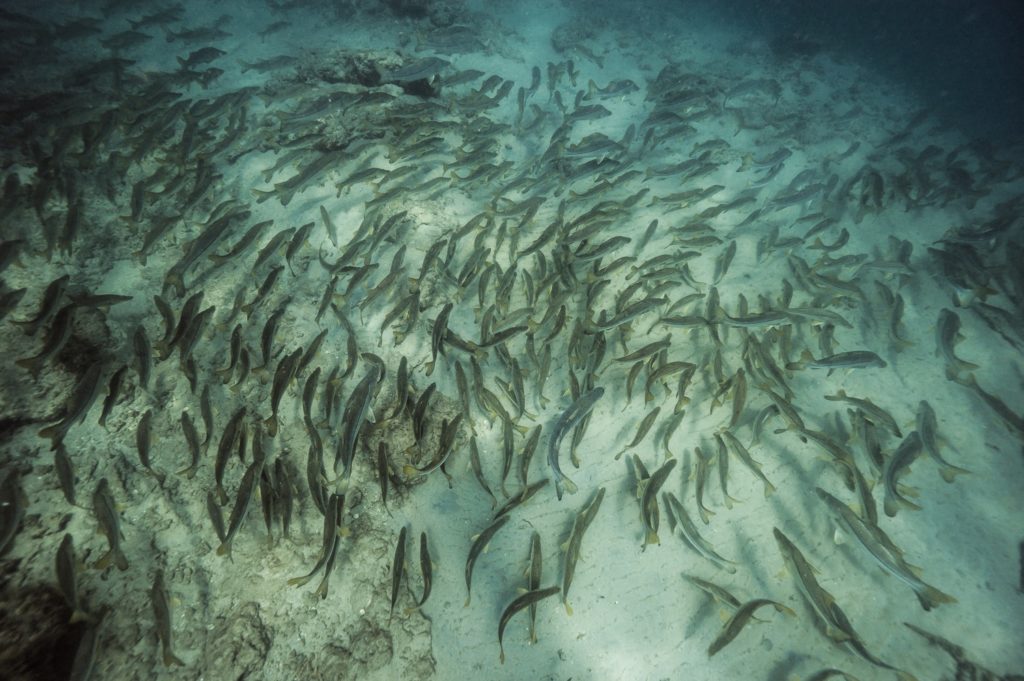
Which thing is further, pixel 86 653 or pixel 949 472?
pixel 949 472

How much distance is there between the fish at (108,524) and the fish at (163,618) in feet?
1.00

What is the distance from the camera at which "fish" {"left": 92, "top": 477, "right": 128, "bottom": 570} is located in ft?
11.0

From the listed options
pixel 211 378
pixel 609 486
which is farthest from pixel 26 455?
pixel 609 486

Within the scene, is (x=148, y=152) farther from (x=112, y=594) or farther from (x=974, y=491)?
(x=974, y=491)

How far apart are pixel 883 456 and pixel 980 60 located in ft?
137

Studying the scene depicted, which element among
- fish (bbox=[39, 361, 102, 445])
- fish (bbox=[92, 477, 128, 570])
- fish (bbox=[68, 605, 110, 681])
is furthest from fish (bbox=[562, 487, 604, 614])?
fish (bbox=[39, 361, 102, 445])

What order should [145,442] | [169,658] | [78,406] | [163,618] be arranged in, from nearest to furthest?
[169,658] → [163,618] → [78,406] → [145,442]

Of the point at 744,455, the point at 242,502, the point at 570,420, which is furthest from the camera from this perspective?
the point at 744,455

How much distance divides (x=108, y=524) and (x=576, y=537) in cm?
408

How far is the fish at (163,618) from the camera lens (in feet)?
10.3

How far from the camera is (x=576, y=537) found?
423cm

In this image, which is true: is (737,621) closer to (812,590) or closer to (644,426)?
(812,590)

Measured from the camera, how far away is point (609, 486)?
15.5ft

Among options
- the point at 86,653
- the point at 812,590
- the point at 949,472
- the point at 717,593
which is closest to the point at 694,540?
the point at 717,593
